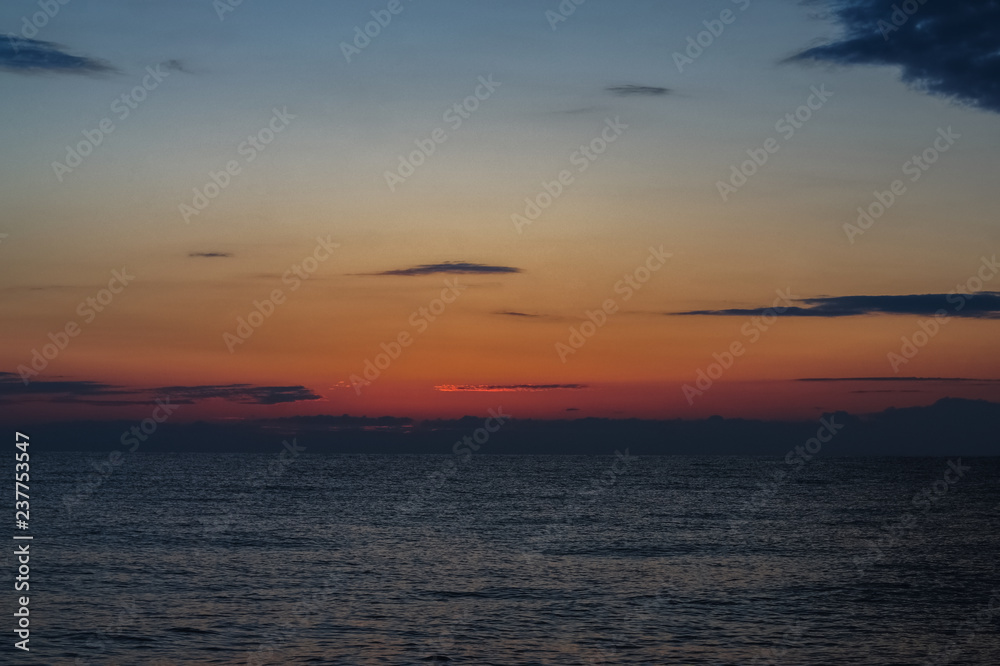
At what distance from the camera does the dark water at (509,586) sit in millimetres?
33000

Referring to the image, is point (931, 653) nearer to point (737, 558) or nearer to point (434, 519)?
point (737, 558)

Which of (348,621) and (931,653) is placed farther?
(348,621)

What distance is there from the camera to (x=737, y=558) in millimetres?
54531

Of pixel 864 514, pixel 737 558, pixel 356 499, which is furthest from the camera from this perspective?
pixel 356 499

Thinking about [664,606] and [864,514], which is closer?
[664,606]

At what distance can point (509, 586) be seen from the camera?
147ft

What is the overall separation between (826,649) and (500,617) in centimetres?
1355

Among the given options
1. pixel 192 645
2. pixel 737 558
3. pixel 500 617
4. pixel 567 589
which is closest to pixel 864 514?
pixel 737 558

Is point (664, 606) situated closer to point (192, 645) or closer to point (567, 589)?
point (567, 589)

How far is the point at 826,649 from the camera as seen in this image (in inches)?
1316

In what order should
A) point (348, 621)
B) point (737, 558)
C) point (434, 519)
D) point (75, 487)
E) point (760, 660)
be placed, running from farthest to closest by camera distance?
point (75, 487) → point (434, 519) → point (737, 558) → point (348, 621) → point (760, 660)

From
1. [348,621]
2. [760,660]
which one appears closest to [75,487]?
[348,621]

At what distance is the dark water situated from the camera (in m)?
33.0

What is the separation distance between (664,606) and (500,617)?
26.4 ft
